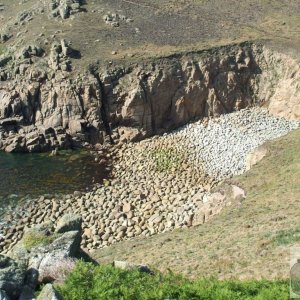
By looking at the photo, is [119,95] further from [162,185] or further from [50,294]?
[50,294]

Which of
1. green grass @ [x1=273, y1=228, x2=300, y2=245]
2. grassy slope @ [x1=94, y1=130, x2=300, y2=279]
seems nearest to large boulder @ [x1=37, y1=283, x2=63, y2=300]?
grassy slope @ [x1=94, y1=130, x2=300, y2=279]

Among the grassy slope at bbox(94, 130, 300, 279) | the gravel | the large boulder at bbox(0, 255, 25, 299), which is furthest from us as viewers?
the gravel

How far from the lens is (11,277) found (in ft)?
40.2

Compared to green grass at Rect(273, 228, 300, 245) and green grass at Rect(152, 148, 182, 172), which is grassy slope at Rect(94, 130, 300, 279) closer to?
green grass at Rect(273, 228, 300, 245)

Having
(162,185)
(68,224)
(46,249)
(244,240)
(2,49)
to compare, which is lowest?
(162,185)

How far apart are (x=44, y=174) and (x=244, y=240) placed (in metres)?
24.9

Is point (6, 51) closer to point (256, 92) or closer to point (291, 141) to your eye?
point (256, 92)

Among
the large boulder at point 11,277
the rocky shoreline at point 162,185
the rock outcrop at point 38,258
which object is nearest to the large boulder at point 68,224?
the rock outcrop at point 38,258

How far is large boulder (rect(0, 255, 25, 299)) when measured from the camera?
1187 cm

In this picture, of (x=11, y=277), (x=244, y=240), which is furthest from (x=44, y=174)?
(x=11, y=277)

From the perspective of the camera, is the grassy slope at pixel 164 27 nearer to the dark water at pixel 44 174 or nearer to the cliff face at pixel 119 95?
the cliff face at pixel 119 95

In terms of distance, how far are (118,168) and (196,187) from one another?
338 inches

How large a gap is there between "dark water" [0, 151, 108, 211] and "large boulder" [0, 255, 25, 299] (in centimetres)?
2487

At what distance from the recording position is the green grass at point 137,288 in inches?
463
